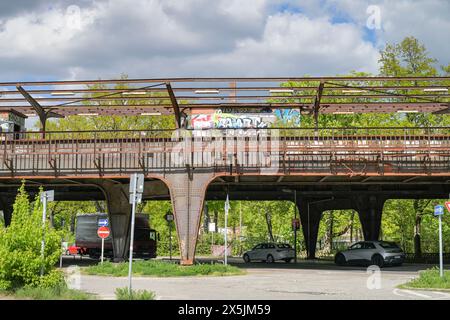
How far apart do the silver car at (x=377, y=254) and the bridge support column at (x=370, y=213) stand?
215 inches

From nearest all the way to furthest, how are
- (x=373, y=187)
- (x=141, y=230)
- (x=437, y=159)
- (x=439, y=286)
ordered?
(x=439, y=286) → (x=437, y=159) → (x=373, y=187) → (x=141, y=230)

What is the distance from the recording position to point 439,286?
18.4 metres

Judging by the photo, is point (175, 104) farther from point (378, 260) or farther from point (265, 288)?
point (378, 260)

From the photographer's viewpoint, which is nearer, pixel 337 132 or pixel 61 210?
pixel 337 132

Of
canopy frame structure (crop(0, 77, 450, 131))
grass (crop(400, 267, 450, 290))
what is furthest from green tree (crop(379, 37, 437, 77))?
grass (crop(400, 267, 450, 290))

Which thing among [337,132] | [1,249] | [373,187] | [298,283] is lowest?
[298,283]

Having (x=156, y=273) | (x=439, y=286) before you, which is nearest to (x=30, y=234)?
(x=156, y=273)

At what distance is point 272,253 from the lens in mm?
41344

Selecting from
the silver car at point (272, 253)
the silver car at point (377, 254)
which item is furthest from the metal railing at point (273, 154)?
the silver car at point (272, 253)

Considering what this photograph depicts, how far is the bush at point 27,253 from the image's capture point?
1512 cm

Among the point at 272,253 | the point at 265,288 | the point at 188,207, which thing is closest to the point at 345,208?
the point at 272,253

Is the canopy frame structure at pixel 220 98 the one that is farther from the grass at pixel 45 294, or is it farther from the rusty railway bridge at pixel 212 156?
the grass at pixel 45 294

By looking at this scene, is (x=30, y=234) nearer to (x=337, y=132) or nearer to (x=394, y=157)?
(x=394, y=157)

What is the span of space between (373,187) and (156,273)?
1731cm
